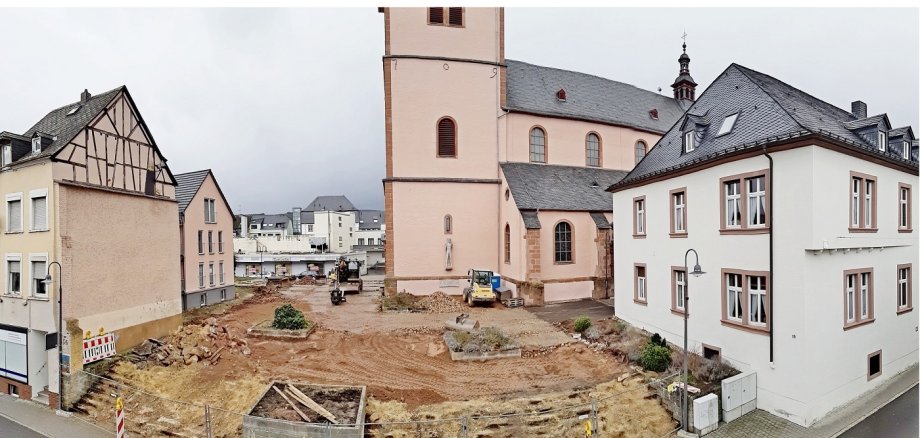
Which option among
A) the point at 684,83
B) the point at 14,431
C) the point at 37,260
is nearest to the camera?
the point at 14,431

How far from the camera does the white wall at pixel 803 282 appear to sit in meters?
10.1

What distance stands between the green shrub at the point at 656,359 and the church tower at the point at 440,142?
48.6ft

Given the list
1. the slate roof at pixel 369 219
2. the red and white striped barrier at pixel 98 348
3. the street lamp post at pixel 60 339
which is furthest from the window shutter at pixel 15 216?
the slate roof at pixel 369 219

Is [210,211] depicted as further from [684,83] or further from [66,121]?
[684,83]

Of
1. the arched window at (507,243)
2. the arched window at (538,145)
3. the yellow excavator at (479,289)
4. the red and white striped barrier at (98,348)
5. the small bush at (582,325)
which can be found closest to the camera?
the red and white striped barrier at (98,348)

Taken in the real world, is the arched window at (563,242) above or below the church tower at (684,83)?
below

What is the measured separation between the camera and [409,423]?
27.2 ft

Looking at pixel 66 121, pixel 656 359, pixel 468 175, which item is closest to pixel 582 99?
pixel 468 175

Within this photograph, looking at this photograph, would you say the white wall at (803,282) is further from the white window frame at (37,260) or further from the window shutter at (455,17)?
the white window frame at (37,260)

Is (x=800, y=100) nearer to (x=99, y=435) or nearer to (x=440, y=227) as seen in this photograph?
(x=440, y=227)

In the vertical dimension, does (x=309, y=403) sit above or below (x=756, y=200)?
below

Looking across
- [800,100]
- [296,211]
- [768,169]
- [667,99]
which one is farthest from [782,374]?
[296,211]

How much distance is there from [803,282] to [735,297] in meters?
1.96

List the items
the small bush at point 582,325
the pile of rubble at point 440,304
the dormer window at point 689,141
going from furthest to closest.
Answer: the pile of rubble at point 440,304 < the small bush at point 582,325 < the dormer window at point 689,141
